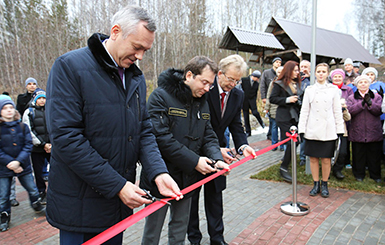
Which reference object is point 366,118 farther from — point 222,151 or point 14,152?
point 14,152

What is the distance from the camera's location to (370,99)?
214 inches

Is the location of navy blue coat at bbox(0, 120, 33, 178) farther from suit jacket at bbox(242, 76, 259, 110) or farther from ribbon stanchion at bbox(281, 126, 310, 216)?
suit jacket at bbox(242, 76, 259, 110)

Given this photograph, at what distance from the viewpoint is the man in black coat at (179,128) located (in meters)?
2.58

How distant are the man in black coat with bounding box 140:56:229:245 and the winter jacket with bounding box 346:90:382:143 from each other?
4.03 meters

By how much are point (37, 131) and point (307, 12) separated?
44982 millimetres

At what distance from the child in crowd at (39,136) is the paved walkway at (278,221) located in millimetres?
493

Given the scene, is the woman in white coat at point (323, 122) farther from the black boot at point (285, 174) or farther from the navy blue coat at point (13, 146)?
the navy blue coat at point (13, 146)

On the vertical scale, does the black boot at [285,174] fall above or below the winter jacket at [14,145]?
below

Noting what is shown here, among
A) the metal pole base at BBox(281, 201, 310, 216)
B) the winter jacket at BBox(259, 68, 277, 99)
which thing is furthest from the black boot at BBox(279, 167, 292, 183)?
the winter jacket at BBox(259, 68, 277, 99)

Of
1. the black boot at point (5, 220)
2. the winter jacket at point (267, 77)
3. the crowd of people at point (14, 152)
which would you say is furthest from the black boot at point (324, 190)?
the black boot at point (5, 220)

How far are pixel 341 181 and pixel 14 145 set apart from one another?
231 inches

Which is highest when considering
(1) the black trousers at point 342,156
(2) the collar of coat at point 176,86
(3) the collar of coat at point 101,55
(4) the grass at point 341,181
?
(3) the collar of coat at point 101,55

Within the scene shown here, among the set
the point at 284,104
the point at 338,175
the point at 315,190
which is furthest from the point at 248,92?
the point at 315,190

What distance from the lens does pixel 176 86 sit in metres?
2.69
